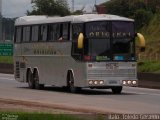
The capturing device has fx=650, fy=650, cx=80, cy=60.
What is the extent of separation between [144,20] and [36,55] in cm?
4808

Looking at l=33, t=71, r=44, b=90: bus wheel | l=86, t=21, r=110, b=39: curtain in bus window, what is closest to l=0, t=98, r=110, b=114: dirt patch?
l=86, t=21, r=110, b=39: curtain in bus window

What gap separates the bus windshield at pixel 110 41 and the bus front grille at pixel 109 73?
0.50 metres

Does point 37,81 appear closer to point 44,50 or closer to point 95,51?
point 44,50

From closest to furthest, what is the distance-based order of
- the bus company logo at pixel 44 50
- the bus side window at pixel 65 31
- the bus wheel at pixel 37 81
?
the bus side window at pixel 65 31
the bus company logo at pixel 44 50
the bus wheel at pixel 37 81

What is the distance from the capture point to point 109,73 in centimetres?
2722

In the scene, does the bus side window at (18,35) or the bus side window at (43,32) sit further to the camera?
the bus side window at (18,35)

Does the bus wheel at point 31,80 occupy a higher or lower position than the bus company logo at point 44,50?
lower

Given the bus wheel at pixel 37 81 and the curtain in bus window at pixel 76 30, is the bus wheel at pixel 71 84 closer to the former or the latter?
the curtain in bus window at pixel 76 30

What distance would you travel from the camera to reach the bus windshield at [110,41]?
2708cm

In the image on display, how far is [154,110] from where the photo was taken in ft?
64.8

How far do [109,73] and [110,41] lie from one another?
4.40ft

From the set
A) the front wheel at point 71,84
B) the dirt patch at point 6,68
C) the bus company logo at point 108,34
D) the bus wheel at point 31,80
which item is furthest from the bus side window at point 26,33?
the dirt patch at point 6,68

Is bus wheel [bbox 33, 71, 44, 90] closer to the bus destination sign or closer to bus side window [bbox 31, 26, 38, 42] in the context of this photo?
bus side window [bbox 31, 26, 38, 42]

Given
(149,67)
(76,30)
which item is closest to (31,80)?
(76,30)
